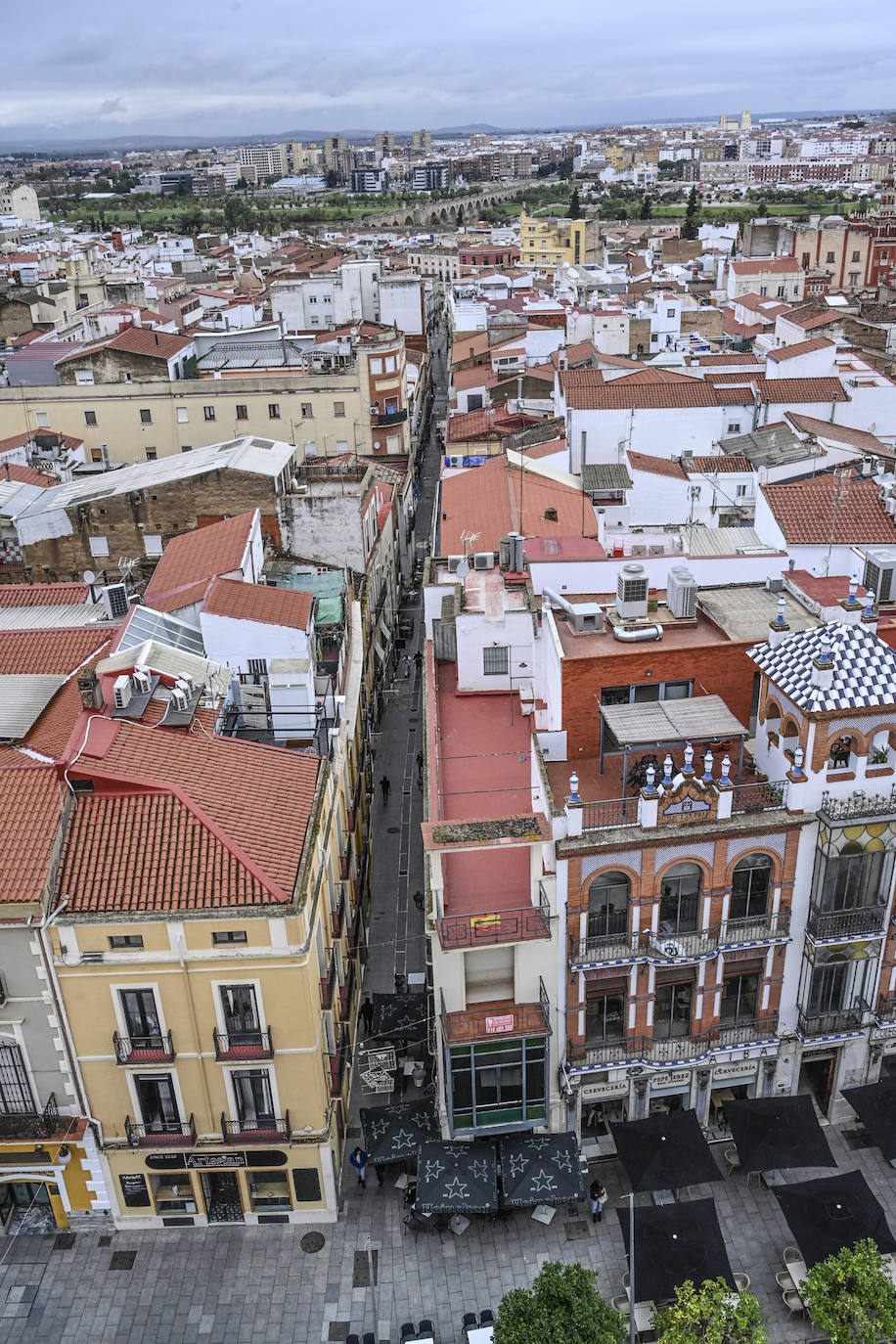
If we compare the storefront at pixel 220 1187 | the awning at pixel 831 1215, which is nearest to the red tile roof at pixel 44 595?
the storefront at pixel 220 1187

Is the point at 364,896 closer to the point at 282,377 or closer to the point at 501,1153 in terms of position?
the point at 501,1153

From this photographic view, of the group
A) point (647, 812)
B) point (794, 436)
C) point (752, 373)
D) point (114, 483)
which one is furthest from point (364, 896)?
point (752, 373)

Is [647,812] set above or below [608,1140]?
above

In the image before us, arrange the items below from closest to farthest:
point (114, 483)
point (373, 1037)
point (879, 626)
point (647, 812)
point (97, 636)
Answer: point (647, 812), point (879, 626), point (373, 1037), point (97, 636), point (114, 483)

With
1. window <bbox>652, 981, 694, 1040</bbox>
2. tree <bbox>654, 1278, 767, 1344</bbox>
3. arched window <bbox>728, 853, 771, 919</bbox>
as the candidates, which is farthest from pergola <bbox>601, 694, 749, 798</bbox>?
tree <bbox>654, 1278, 767, 1344</bbox>

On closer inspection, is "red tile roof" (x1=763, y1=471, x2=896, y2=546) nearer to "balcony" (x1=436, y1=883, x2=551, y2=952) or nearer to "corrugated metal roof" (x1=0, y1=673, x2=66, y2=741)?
"balcony" (x1=436, y1=883, x2=551, y2=952)

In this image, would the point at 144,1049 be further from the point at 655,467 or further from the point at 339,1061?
the point at 655,467
